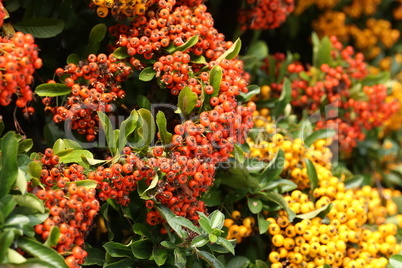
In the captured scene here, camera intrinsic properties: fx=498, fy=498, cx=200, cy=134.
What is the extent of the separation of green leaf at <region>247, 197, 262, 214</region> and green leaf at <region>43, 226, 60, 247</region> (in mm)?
969

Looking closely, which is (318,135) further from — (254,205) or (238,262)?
(238,262)

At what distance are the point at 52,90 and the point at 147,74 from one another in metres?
0.41

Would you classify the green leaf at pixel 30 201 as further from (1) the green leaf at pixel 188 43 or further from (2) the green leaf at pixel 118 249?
(1) the green leaf at pixel 188 43

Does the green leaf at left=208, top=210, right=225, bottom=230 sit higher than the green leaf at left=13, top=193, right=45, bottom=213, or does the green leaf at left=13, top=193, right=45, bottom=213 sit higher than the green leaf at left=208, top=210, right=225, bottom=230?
the green leaf at left=13, top=193, right=45, bottom=213

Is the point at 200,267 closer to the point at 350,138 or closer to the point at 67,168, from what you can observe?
the point at 67,168

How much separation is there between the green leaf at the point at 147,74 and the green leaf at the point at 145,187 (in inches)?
17.6

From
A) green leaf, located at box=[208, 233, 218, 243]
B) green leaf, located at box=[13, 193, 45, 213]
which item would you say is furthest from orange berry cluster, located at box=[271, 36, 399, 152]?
green leaf, located at box=[13, 193, 45, 213]

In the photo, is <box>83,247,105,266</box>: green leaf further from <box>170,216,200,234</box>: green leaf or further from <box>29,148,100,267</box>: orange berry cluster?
<box>170,216,200,234</box>: green leaf

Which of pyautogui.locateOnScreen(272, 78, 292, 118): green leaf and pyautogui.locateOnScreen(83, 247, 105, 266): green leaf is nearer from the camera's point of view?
pyautogui.locateOnScreen(83, 247, 105, 266): green leaf

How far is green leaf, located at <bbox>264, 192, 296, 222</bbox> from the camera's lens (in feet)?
7.62

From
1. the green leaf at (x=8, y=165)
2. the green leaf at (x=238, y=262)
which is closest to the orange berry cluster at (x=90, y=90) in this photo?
the green leaf at (x=8, y=165)

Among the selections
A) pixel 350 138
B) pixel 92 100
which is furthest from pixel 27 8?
pixel 350 138

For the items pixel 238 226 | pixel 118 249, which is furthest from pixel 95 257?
pixel 238 226

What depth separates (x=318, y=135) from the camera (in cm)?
271
